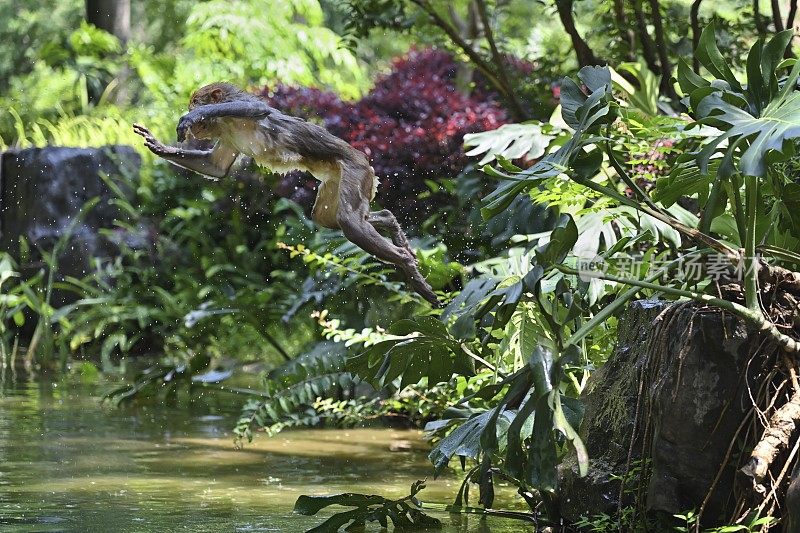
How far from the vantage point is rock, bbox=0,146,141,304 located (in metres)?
12.0

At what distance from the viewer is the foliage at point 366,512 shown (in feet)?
13.6

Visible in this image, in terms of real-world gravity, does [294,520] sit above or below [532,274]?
below

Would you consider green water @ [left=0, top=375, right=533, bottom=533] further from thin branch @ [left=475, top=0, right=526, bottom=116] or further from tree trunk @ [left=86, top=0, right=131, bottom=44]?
tree trunk @ [left=86, top=0, right=131, bottom=44]

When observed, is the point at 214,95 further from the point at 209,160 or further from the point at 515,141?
the point at 515,141

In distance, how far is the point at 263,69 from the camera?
598 inches

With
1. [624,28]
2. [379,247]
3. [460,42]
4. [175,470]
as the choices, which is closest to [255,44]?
[460,42]

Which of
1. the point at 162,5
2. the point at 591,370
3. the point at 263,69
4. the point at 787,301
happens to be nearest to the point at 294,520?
the point at 591,370

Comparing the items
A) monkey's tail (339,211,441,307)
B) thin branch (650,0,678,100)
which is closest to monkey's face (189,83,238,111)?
monkey's tail (339,211,441,307)

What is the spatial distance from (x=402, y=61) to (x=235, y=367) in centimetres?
451

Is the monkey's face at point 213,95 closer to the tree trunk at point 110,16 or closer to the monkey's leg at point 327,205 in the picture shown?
the monkey's leg at point 327,205

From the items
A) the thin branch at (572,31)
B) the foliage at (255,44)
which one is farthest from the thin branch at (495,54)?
the foliage at (255,44)

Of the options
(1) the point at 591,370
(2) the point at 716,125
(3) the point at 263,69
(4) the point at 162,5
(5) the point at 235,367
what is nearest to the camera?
(2) the point at 716,125

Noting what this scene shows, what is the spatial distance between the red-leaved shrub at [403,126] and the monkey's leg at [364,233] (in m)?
4.19

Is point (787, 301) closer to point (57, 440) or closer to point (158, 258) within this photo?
point (57, 440)
